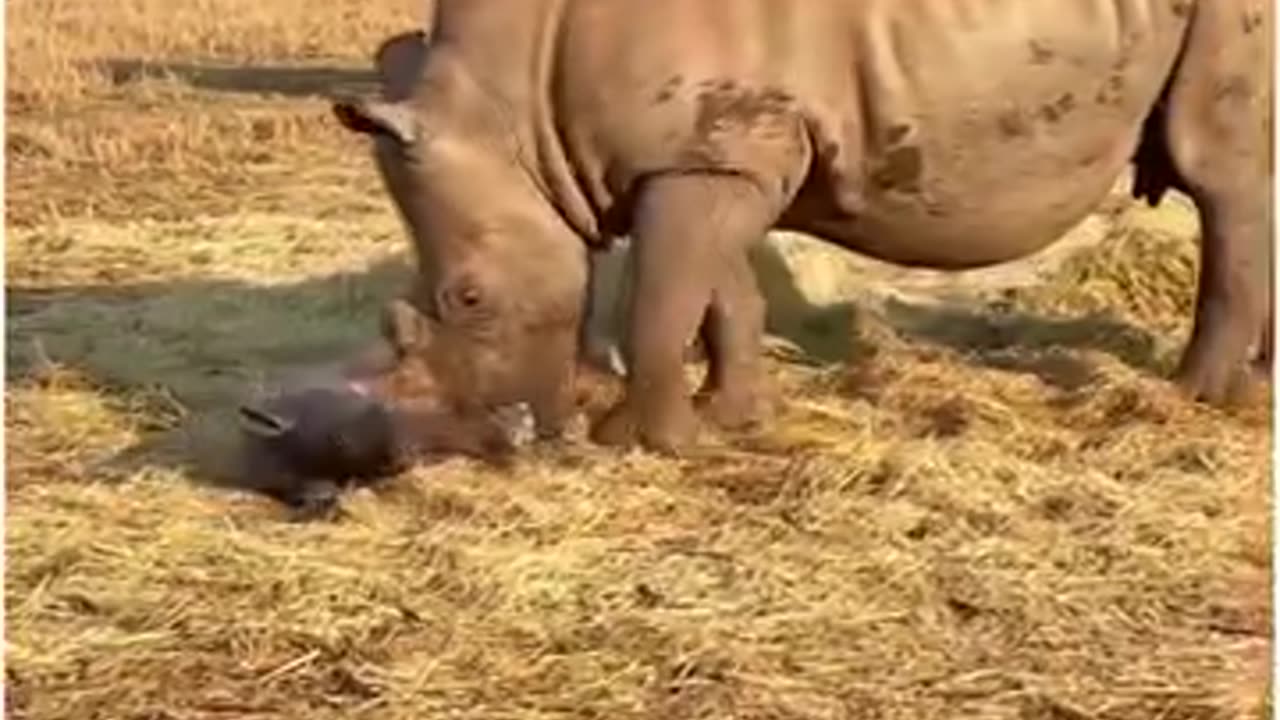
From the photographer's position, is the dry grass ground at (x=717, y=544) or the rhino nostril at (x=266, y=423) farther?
the rhino nostril at (x=266, y=423)

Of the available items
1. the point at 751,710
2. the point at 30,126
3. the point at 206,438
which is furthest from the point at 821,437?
the point at 30,126

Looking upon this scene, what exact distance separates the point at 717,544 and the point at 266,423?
1042 mm

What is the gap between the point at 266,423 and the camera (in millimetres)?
5566

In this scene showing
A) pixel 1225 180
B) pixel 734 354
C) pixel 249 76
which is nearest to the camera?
pixel 734 354

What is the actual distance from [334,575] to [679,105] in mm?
1496

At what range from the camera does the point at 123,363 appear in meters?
7.02

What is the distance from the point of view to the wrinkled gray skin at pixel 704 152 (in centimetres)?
575

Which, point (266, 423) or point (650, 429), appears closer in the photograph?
point (266, 423)

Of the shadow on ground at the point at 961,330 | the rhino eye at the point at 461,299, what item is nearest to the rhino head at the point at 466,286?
the rhino eye at the point at 461,299

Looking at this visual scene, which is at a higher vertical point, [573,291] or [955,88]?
[955,88]

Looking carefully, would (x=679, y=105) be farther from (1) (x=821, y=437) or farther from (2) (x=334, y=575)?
(2) (x=334, y=575)

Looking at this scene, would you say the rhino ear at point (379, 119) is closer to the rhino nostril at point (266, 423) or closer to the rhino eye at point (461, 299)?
the rhino eye at point (461, 299)

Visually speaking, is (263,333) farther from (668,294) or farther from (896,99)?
(896,99)

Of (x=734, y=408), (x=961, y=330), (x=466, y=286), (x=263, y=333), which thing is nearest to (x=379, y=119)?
(x=466, y=286)
